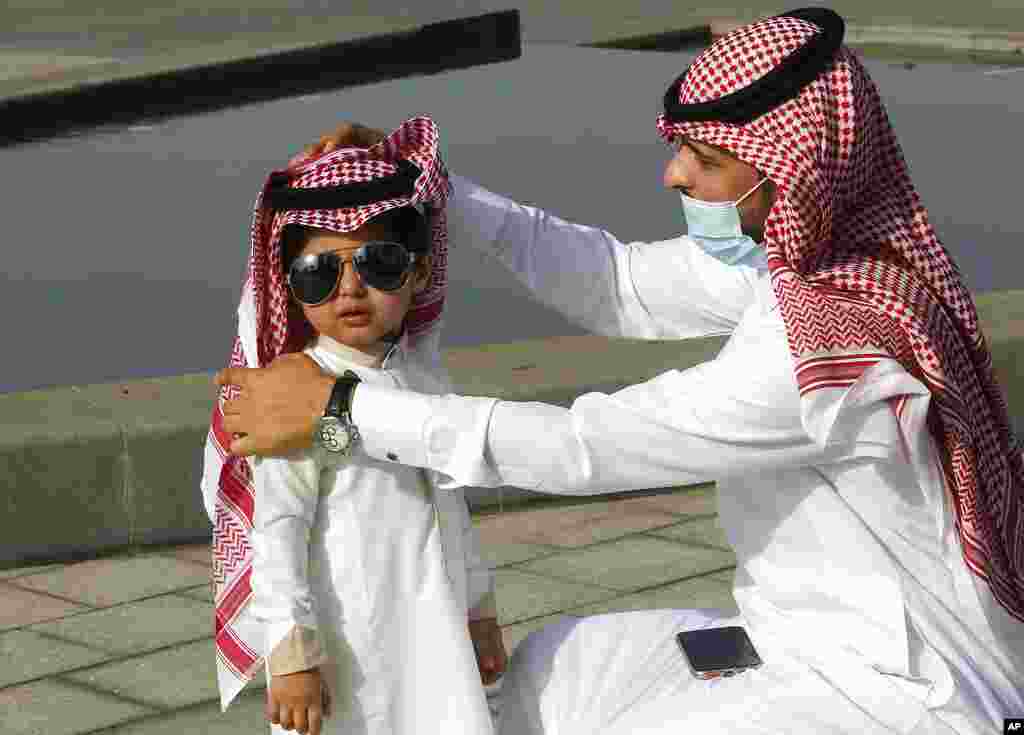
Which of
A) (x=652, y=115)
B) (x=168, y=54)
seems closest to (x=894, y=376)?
(x=652, y=115)

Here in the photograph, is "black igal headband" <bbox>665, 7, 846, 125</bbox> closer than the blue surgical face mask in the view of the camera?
Yes

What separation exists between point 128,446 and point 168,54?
10761 mm

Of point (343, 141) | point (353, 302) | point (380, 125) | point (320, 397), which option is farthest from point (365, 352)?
point (380, 125)

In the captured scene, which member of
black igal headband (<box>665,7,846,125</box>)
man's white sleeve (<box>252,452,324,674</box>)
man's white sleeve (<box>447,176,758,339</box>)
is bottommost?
man's white sleeve (<box>252,452,324,674</box>)

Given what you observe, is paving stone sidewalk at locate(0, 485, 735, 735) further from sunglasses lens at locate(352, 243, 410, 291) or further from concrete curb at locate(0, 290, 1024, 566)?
sunglasses lens at locate(352, 243, 410, 291)

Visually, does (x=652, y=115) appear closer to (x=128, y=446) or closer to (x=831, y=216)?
(x=128, y=446)

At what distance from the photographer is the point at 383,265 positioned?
3299 mm

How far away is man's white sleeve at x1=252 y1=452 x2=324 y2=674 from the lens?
321 cm

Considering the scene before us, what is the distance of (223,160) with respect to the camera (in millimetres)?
12539

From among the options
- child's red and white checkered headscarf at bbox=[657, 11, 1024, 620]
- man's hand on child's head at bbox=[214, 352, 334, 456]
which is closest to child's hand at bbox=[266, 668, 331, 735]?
man's hand on child's head at bbox=[214, 352, 334, 456]

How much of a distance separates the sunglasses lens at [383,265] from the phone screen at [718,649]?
769 mm

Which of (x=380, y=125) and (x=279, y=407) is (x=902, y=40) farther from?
(x=279, y=407)

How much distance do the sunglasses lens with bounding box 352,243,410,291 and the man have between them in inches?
7.2

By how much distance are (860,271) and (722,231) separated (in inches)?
12.1
